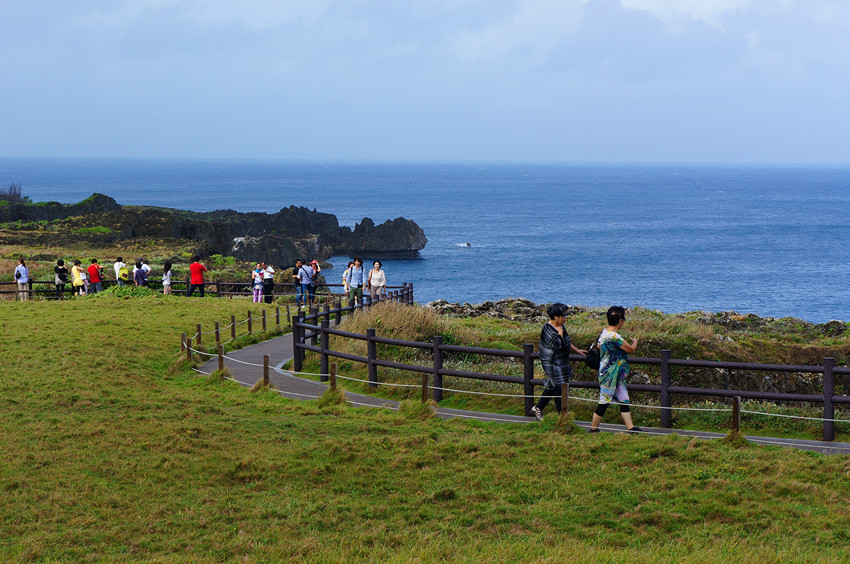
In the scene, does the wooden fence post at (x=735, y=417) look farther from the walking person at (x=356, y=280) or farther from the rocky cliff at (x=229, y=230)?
the rocky cliff at (x=229, y=230)

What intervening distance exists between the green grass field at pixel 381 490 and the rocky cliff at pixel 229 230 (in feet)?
202

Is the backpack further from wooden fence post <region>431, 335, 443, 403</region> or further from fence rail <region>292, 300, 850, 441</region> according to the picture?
wooden fence post <region>431, 335, 443, 403</region>

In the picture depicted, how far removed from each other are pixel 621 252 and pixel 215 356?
94008 mm

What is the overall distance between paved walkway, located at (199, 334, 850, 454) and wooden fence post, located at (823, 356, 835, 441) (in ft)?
0.61

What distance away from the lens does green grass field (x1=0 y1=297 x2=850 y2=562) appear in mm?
7934

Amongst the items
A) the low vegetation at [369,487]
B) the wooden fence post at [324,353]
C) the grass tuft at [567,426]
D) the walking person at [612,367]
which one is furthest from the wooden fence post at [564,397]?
the wooden fence post at [324,353]

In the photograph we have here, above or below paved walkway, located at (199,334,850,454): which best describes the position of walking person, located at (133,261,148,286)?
above

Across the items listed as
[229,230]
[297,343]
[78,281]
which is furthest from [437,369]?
[229,230]

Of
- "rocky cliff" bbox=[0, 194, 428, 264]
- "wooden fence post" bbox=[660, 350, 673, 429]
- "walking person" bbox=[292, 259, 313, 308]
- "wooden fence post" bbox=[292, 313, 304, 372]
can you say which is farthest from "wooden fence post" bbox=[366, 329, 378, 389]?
"rocky cliff" bbox=[0, 194, 428, 264]

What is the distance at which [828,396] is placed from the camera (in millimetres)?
A: 11555

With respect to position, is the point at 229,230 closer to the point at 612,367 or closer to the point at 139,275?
the point at 139,275

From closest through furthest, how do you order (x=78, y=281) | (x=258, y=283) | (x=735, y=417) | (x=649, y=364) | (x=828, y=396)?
(x=735, y=417)
(x=828, y=396)
(x=649, y=364)
(x=258, y=283)
(x=78, y=281)

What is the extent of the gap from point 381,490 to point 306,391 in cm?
672

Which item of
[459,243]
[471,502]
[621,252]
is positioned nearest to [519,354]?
[471,502]
